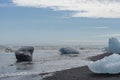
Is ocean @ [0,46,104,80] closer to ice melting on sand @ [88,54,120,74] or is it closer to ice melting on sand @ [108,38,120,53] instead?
ice melting on sand @ [108,38,120,53]

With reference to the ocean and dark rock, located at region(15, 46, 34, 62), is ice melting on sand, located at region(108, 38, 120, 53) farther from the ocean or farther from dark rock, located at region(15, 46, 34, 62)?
dark rock, located at region(15, 46, 34, 62)

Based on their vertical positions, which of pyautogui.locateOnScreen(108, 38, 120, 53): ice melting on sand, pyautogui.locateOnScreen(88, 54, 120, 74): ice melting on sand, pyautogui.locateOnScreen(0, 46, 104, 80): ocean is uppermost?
pyautogui.locateOnScreen(88, 54, 120, 74): ice melting on sand

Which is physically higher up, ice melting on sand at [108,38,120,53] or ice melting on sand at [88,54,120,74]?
ice melting on sand at [88,54,120,74]

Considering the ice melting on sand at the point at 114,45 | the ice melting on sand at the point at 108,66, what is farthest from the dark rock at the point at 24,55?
the ice melting on sand at the point at 108,66

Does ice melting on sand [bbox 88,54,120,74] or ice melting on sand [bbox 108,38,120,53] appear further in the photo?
ice melting on sand [bbox 108,38,120,53]

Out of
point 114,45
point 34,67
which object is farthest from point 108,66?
point 114,45

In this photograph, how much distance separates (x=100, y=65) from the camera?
20031mm

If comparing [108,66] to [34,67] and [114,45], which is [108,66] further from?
[114,45]

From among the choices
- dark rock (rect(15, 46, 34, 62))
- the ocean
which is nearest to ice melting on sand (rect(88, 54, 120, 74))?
the ocean

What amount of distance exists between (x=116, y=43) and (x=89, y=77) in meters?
18.5

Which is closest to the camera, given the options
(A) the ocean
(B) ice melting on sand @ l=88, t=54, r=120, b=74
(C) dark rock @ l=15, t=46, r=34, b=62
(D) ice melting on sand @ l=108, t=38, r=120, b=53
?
(B) ice melting on sand @ l=88, t=54, r=120, b=74

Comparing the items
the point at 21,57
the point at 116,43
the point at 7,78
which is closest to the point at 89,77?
the point at 7,78

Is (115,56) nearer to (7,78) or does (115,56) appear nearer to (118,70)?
(118,70)

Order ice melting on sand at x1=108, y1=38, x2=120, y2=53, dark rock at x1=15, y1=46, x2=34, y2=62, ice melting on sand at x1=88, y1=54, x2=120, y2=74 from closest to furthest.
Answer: ice melting on sand at x1=88, y1=54, x2=120, y2=74
ice melting on sand at x1=108, y1=38, x2=120, y2=53
dark rock at x1=15, y1=46, x2=34, y2=62
